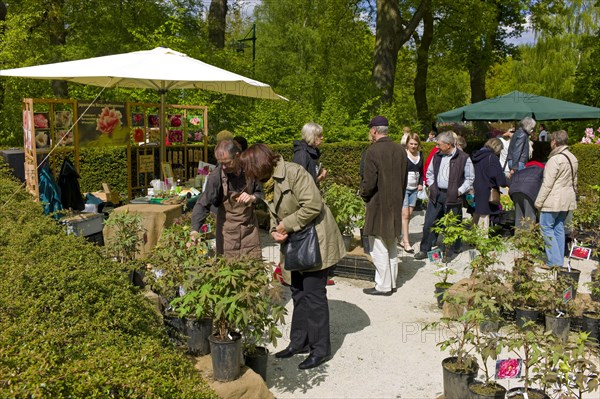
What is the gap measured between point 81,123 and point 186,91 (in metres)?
5.88

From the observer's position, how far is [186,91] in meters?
14.4

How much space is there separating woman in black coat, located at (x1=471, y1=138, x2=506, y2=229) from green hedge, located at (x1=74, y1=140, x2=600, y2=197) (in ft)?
9.83

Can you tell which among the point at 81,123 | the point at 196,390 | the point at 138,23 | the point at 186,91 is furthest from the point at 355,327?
the point at 138,23

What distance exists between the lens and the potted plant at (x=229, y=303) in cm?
344

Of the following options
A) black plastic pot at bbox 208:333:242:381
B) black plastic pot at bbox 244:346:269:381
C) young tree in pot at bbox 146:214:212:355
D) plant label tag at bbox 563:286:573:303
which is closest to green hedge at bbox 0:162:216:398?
black plastic pot at bbox 208:333:242:381

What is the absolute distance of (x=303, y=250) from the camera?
4223 millimetres

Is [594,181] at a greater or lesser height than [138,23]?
lesser

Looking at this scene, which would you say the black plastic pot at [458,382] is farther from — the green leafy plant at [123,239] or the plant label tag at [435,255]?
the plant label tag at [435,255]

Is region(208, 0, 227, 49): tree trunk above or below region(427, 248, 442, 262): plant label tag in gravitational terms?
above

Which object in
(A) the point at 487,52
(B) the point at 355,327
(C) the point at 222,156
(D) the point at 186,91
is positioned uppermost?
(A) the point at 487,52

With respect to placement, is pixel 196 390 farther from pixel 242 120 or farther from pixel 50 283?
pixel 242 120

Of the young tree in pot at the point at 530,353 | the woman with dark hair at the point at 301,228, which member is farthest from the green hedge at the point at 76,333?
the young tree in pot at the point at 530,353

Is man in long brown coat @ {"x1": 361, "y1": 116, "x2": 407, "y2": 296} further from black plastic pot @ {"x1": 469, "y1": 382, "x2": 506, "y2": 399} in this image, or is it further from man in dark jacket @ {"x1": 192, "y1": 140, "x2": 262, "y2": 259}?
black plastic pot @ {"x1": 469, "y1": 382, "x2": 506, "y2": 399}

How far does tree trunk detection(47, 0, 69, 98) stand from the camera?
56.7 ft
